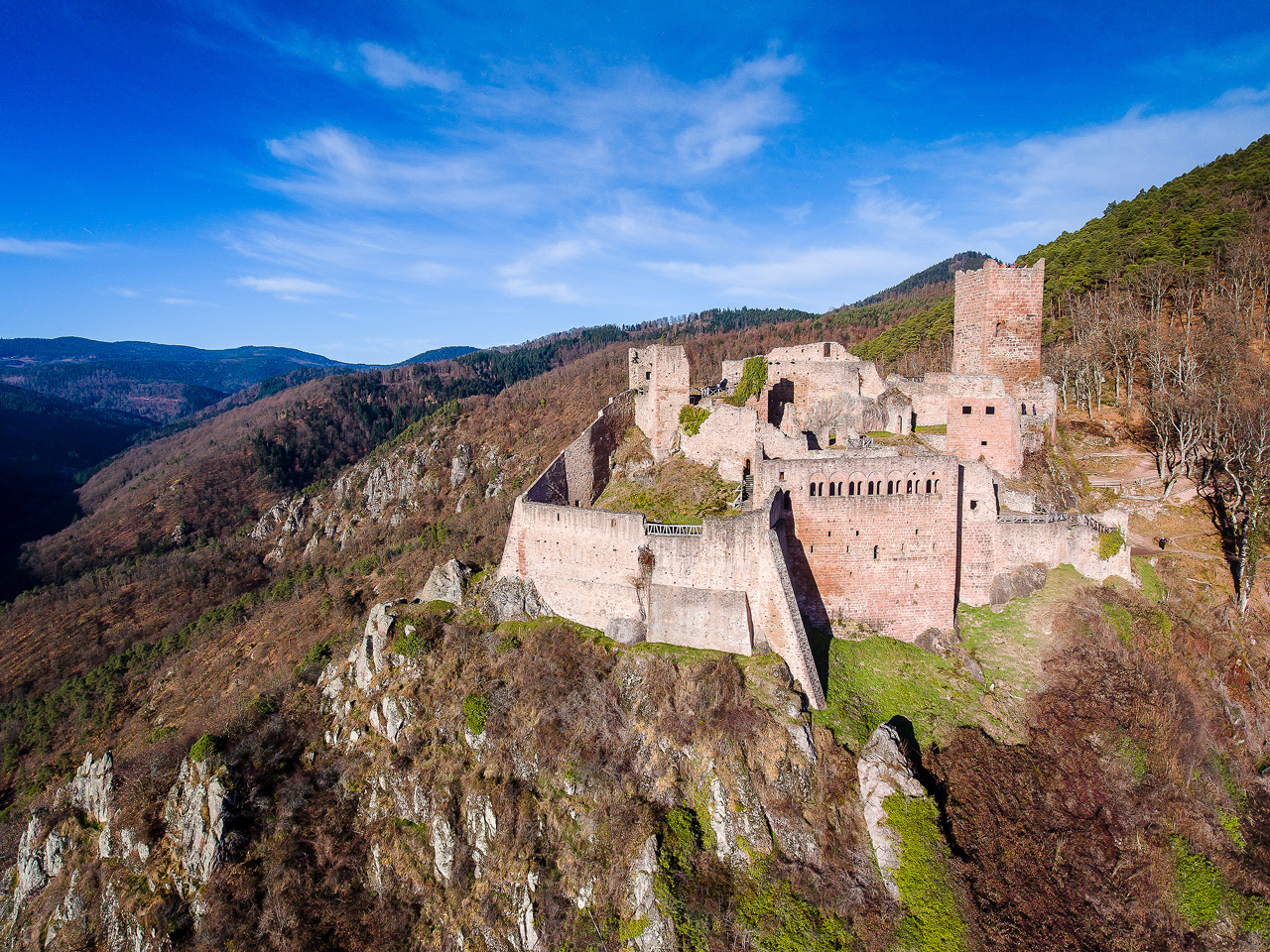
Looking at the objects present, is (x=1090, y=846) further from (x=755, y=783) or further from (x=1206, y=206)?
(x=1206, y=206)

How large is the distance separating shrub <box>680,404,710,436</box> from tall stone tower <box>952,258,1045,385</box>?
14.4 m

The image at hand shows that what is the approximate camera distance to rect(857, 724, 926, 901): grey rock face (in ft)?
49.8

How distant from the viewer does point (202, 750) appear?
24.4 m

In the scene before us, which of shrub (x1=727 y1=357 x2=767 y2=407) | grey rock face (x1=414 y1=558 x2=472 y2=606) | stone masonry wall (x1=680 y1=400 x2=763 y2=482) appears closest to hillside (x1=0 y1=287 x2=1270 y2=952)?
grey rock face (x1=414 y1=558 x2=472 y2=606)

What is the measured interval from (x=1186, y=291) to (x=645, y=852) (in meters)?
45.2

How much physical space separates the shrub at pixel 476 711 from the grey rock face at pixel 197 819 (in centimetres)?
1079

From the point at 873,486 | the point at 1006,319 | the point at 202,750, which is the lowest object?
the point at 202,750

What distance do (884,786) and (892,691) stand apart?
356cm

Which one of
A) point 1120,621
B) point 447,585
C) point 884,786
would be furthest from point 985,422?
point 447,585

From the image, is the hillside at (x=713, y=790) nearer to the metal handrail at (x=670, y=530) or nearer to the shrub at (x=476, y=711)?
the shrub at (x=476, y=711)

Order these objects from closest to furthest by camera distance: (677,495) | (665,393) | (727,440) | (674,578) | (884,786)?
(884,786) < (674,578) < (677,495) < (727,440) < (665,393)

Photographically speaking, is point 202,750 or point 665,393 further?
point 665,393

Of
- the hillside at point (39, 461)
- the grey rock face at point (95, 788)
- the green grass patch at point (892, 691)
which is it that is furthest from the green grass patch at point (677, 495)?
the hillside at point (39, 461)

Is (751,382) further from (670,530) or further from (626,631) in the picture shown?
(626,631)
